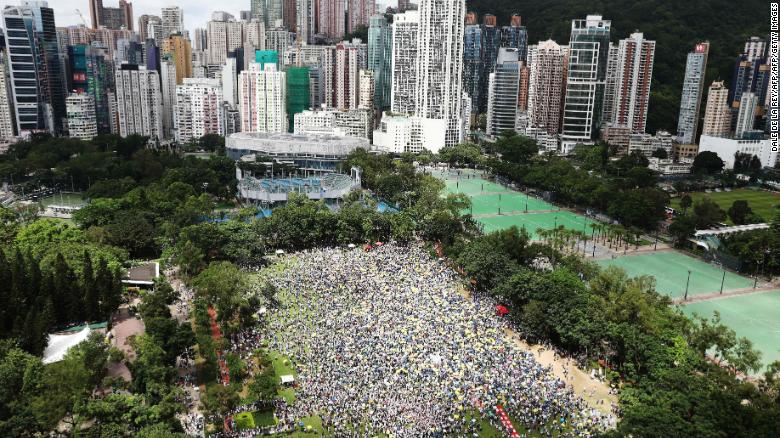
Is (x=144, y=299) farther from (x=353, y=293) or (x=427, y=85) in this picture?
(x=427, y=85)

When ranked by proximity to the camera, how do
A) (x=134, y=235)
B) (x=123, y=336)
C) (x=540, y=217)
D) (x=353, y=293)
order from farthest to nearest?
(x=540, y=217) < (x=134, y=235) < (x=353, y=293) < (x=123, y=336)

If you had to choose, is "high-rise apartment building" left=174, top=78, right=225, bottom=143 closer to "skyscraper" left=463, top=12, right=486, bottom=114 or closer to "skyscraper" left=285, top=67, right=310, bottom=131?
"skyscraper" left=285, top=67, right=310, bottom=131

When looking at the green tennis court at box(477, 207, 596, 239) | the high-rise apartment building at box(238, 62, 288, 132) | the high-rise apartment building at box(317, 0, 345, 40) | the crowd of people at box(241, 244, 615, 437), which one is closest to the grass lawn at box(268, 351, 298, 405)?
the crowd of people at box(241, 244, 615, 437)

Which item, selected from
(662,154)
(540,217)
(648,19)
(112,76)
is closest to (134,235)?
(540,217)

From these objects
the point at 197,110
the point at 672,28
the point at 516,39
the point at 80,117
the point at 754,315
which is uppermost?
the point at 672,28

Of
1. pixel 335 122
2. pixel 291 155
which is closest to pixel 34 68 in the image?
pixel 335 122

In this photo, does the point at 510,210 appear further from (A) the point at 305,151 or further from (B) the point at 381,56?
(B) the point at 381,56
